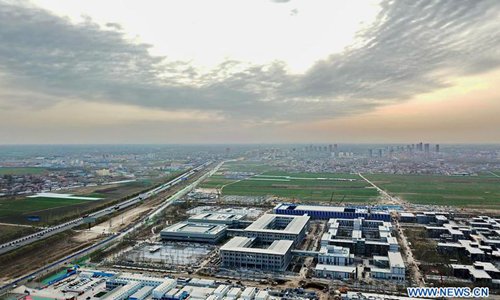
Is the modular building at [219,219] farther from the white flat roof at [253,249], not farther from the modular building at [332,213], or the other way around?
the white flat roof at [253,249]

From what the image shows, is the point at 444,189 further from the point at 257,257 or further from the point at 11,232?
the point at 11,232

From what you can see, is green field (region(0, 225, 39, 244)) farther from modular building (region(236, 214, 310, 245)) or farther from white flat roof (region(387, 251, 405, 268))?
white flat roof (region(387, 251, 405, 268))

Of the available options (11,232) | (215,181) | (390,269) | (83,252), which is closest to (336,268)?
(390,269)

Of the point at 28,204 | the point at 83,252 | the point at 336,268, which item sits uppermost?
the point at 28,204

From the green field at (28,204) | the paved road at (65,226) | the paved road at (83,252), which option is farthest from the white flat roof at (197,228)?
the green field at (28,204)

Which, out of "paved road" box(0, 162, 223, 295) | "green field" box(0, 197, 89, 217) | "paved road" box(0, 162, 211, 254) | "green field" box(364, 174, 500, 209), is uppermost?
"green field" box(0, 197, 89, 217)

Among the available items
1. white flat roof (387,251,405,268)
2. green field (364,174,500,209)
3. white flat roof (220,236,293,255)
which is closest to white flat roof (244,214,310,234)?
white flat roof (220,236,293,255)

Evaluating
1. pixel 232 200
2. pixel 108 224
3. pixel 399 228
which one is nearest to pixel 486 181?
pixel 399 228
